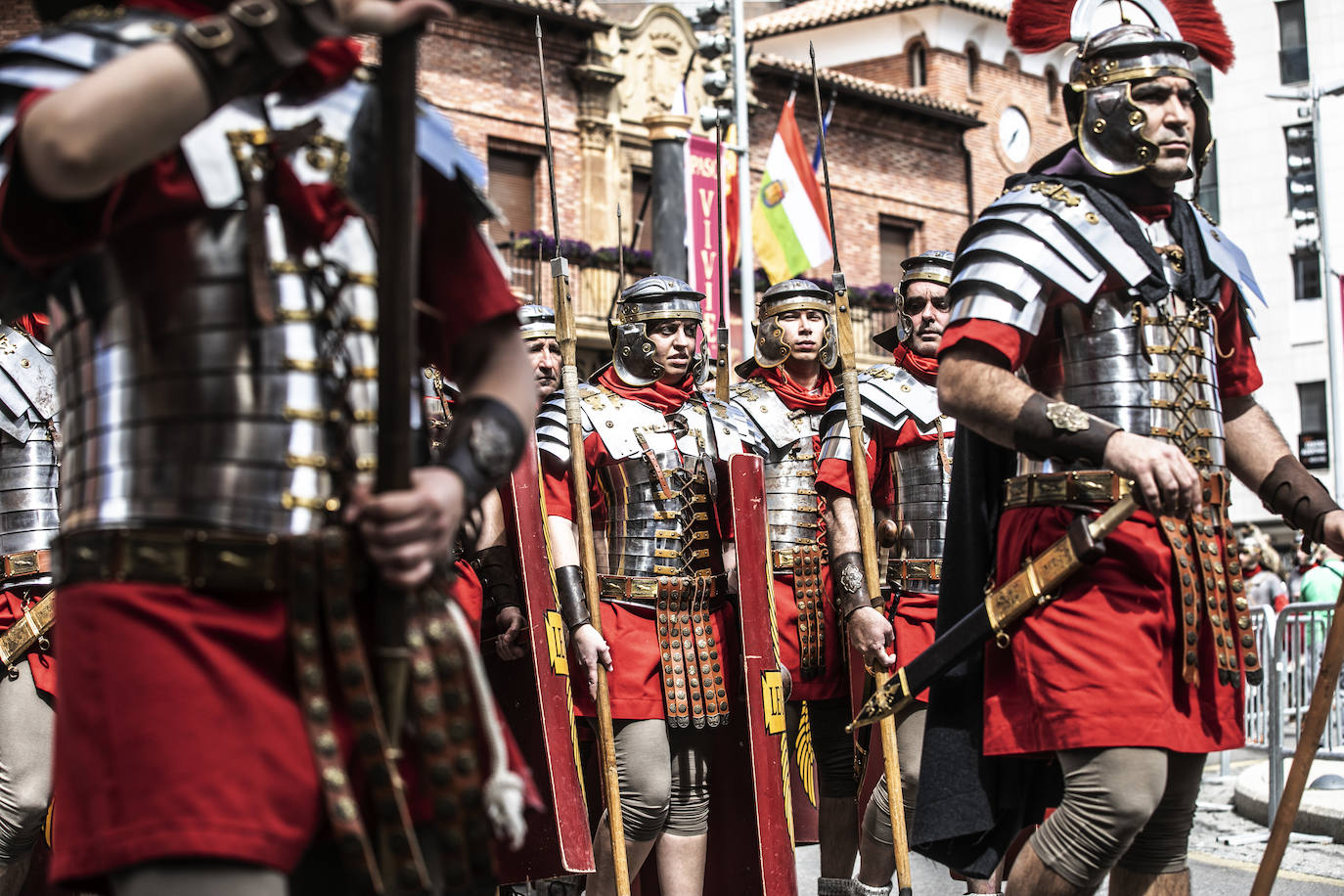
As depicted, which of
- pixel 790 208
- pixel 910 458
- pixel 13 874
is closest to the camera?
pixel 13 874

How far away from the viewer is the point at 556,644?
643 cm

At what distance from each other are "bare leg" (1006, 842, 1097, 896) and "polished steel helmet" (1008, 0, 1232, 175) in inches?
64.9

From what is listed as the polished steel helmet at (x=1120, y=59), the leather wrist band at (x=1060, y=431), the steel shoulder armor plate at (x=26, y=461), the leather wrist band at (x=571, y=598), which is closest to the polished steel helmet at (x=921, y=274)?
the leather wrist band at (x=571, y=598)

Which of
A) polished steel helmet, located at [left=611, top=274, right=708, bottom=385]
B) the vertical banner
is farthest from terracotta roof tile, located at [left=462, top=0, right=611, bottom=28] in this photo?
polished steel helmet, located at [left=611, top=274, right=708, bottom=385]

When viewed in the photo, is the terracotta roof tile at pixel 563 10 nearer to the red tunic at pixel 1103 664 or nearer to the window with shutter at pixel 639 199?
the window with shutter at pixel 639 199

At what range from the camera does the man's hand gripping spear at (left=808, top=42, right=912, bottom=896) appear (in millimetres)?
6152

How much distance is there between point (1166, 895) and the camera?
423cm

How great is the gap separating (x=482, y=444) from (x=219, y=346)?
436mm

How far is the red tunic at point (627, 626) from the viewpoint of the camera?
6.31 m

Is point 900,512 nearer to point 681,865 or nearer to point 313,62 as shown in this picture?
point 681,865

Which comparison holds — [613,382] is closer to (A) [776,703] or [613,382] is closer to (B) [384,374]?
(A) [776,703]

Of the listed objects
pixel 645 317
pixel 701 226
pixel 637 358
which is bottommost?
pixel 637 358

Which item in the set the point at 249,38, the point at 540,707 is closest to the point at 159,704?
the point at 249,38

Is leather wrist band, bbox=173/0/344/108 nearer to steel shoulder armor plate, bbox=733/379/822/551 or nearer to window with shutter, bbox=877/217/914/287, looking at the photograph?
steel shoulder armor plate, bbox=733/379/822/551
